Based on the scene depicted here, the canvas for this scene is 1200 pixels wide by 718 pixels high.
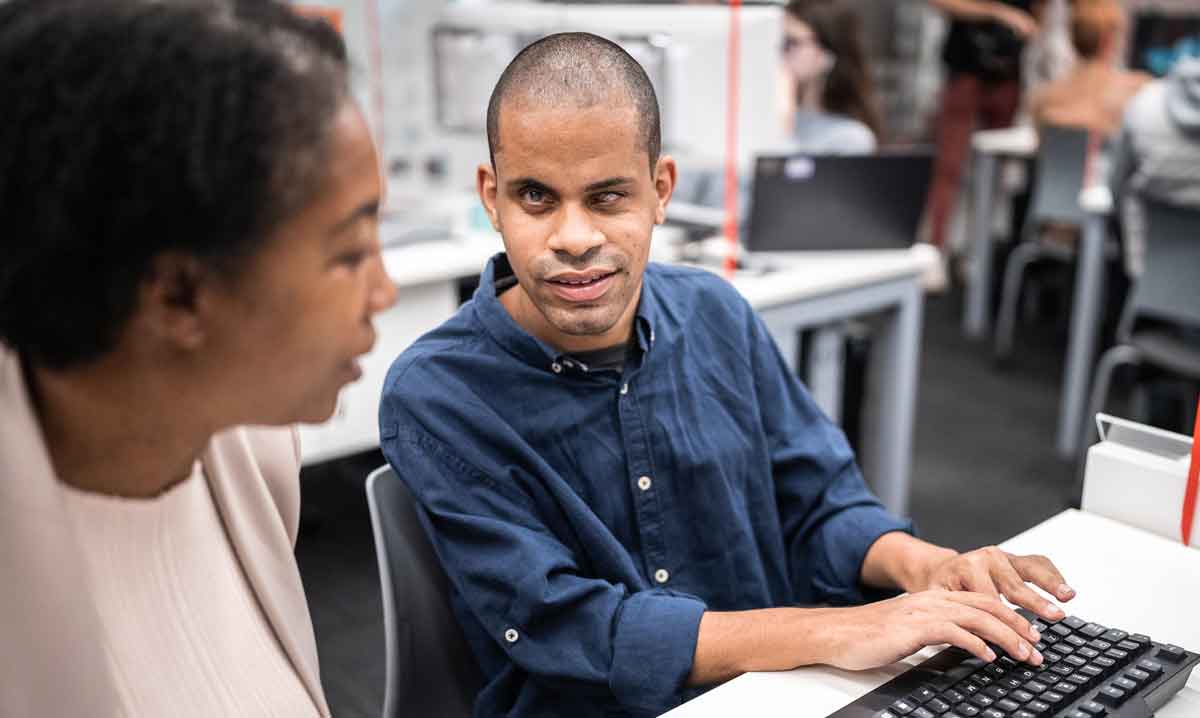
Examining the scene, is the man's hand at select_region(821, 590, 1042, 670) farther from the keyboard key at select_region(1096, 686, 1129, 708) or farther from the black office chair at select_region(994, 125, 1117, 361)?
the black office chair at select_region(994, 125, 1117, 361)

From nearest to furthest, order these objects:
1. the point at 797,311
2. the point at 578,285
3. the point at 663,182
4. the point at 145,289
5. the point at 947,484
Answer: the point at 145,289, the point at 578,285, the point at 663,182, the point at 797,311, the point at 947,484

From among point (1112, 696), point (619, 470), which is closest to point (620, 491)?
point (619, 470)

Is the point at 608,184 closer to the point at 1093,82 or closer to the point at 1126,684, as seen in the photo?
the point at 1126,684

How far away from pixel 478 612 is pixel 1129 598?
0.61 metres

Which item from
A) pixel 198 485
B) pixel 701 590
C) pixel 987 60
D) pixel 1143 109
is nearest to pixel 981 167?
pixel 987 60

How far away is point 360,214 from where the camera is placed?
2.13 ft

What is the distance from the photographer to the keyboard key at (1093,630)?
0.88m

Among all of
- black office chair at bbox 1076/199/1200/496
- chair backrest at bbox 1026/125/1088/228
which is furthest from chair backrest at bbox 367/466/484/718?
chair backrest at bbox 1026/125/1088/228

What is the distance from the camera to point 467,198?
2660 millimetres

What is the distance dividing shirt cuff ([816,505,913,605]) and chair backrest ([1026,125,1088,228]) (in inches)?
111

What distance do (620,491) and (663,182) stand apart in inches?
13.6

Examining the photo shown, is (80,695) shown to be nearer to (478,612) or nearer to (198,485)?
(198,485)

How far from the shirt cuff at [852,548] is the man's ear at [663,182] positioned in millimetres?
408

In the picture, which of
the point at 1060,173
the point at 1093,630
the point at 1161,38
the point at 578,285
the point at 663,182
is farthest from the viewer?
the point at 1161,38
